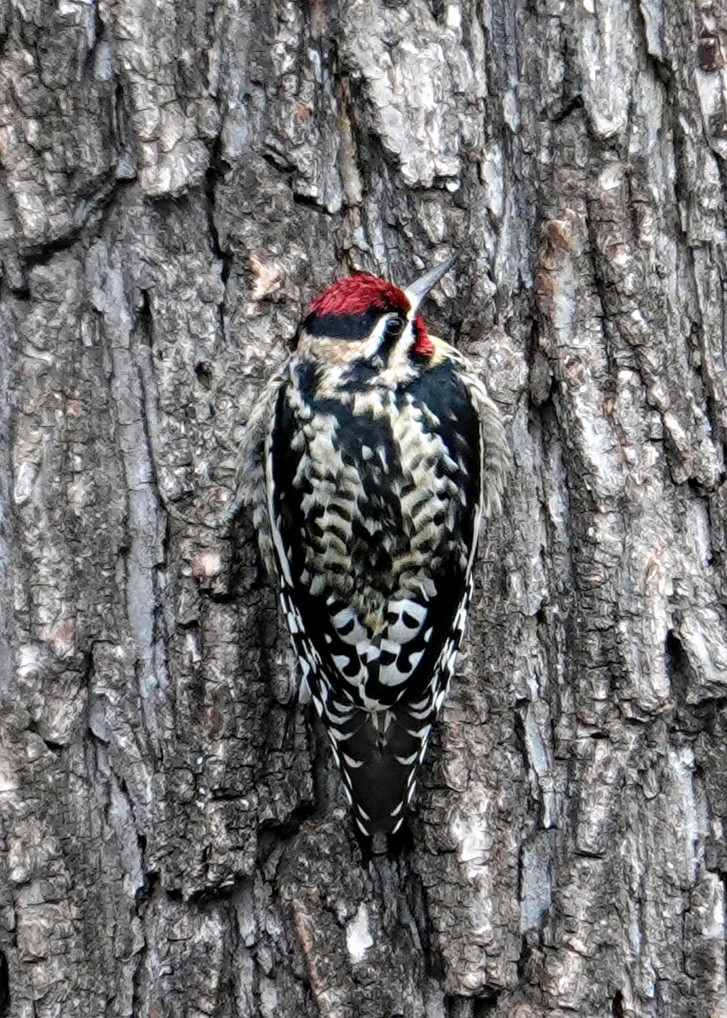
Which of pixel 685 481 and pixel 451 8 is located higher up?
pixel 451 8

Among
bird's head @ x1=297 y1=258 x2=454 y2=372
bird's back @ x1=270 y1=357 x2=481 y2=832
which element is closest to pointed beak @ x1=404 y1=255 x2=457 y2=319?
bird's head @ x1=297 y1=258 x2=454 y2=372

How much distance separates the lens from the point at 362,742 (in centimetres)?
278

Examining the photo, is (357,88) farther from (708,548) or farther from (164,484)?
(708,548)

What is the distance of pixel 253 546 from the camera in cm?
292

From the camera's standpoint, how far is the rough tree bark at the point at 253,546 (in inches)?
112

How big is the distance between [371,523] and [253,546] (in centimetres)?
31

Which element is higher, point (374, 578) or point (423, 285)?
point (423, 285)

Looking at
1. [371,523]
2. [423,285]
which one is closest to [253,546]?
[371,523]

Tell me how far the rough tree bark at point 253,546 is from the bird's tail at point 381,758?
132 millimetres

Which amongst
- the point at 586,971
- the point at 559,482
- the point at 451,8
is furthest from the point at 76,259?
the point at 586,971

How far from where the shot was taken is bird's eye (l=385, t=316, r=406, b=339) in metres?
2.81

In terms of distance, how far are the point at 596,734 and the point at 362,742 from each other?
1.70 ft

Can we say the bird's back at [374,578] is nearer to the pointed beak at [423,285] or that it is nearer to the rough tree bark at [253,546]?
the rough tree bark at [253,546]

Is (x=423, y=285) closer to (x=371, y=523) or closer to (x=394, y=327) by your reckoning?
(x=394, y=327)
